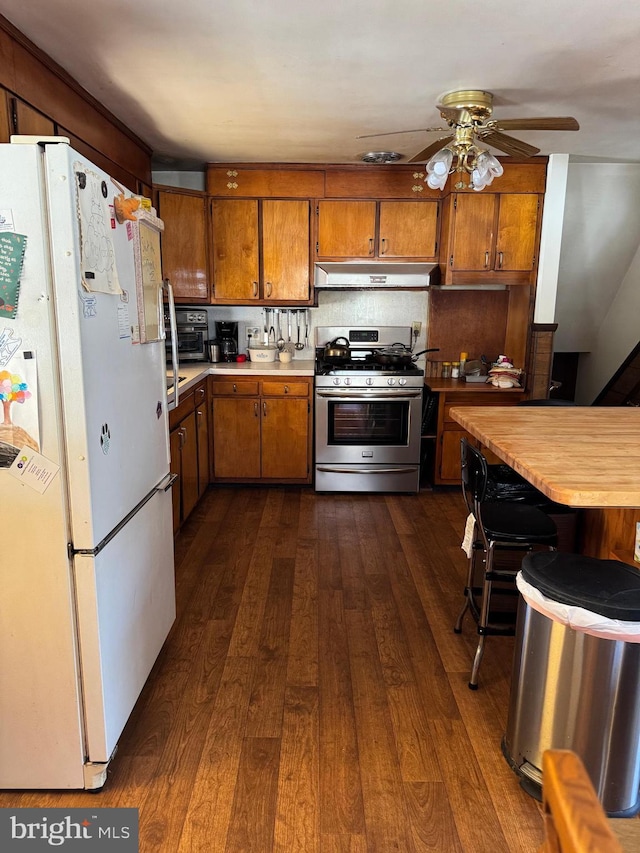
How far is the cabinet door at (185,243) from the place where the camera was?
166 inches

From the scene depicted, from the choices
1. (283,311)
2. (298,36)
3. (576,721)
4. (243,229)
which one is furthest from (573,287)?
(576,721)

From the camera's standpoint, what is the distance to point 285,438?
440 cm

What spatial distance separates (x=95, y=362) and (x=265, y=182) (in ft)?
10.5

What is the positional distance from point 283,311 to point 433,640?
10.2ft

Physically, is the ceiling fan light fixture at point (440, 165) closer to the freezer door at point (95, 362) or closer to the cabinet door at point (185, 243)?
the freezer door at point (95, 362)

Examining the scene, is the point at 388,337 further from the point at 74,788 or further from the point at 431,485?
the point at 74,788

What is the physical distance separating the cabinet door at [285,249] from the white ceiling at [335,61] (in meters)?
0.77

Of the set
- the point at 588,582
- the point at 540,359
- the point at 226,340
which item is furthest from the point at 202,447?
the point at 588,582

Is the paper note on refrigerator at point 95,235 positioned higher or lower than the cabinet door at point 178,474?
higher

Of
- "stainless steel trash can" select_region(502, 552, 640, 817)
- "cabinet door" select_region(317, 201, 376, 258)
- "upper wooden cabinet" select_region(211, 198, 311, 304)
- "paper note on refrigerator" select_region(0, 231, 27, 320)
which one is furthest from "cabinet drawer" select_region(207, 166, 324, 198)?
"stainless steel trash can" select_region(502, 552, 640, 817)

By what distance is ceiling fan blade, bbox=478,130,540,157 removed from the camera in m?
2.76

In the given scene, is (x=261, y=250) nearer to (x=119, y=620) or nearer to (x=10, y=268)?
(x=10, y=268)

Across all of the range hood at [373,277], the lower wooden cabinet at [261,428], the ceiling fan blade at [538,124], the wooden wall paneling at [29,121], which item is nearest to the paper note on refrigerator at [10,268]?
the wooden wall paneling at [29,121]

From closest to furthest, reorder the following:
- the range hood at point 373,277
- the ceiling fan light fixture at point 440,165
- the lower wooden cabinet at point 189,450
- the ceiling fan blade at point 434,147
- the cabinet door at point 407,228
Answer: the ceiling fan light fixture at point 440,165
the ceiling fan blade at point 434,147
the lower wooden cabinet at point 189,450
the cabinet door at point 407,228
the range hood at point 373,277
